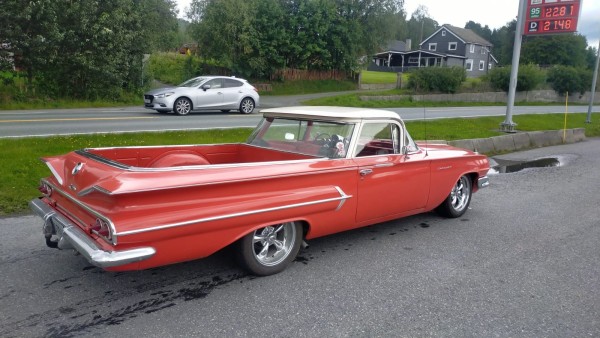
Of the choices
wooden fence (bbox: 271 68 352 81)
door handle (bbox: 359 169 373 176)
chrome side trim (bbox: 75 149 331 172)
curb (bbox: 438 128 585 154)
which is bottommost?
curb (bbox: 438 128 585 154)

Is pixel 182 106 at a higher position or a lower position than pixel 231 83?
lower

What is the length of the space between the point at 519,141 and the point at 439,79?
891 inches

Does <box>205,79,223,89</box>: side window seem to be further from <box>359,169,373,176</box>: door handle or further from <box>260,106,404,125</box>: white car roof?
<box>359,169,373,176</box>: door handle

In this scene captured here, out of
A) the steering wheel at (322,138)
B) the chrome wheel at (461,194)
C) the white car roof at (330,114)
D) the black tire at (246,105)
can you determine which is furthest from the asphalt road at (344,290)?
the black tire at (246,105)

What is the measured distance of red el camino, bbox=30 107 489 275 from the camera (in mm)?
3234

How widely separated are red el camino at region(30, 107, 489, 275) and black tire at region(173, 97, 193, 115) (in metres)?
11.9

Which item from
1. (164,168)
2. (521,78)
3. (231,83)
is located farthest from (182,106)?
(521,78)

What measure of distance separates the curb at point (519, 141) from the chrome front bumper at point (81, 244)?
940 cm

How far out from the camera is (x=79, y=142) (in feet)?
31.0

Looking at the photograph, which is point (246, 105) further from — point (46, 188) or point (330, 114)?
point (46, 188)

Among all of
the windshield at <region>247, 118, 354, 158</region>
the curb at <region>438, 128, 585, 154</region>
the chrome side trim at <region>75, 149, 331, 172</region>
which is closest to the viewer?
the chrome side trim at <region>75, 149, 331, 172</region>

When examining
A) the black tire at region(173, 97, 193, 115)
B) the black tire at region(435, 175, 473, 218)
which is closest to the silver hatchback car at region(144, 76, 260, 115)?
the black tire at region(173, 97, 193, 115)

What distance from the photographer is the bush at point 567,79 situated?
45469 mm

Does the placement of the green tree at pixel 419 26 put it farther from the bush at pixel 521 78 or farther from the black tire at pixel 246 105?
the black tire at pixel 246 105
